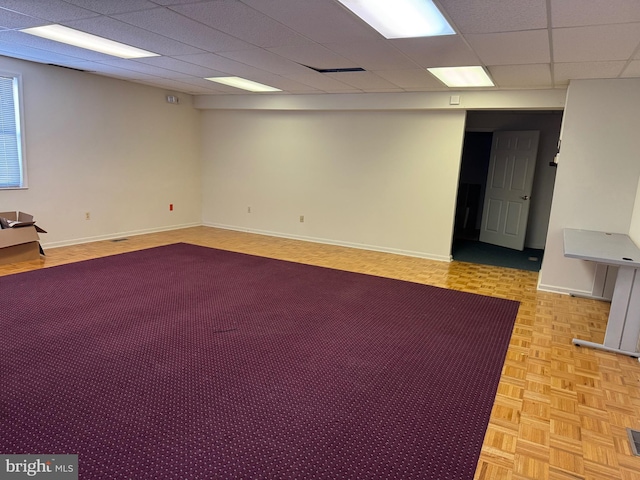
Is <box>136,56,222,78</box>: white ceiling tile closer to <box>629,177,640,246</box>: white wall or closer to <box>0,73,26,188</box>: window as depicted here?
<box>0,73,26,188</box>: window

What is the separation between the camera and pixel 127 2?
2.80 metres

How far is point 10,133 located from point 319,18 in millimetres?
4476

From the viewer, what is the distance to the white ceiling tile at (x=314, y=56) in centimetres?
370

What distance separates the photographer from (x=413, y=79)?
4.89 meters

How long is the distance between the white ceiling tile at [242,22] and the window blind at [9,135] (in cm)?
355

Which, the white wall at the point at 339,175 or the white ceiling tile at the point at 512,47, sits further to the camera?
the white wall at the point at 339,175

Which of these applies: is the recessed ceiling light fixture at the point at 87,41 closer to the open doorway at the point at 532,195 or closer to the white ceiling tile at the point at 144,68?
the white ceiling tile at the point at 144,68

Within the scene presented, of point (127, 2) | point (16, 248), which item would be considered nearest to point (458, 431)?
point (127, 2)

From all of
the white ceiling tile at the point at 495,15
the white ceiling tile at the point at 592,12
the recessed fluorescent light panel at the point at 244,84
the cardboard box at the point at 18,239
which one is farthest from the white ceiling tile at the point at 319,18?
the cardboard box at the point at 18,239

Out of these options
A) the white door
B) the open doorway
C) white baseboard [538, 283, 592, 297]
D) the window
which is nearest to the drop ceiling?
the window

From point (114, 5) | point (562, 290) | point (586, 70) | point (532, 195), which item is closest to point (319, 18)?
point (114, 5)

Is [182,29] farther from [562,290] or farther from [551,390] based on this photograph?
[562,290]

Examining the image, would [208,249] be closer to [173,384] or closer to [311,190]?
[311,190]

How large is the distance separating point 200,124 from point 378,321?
19.2ft
